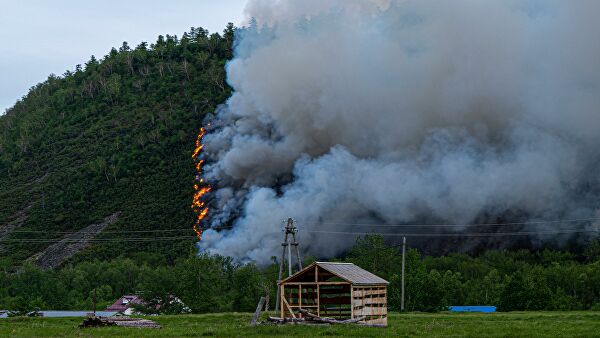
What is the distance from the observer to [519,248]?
5369 inches

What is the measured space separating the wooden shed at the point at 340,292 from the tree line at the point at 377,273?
15855 mm

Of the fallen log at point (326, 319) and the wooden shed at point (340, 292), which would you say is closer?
the fallen log at point (326, 319)

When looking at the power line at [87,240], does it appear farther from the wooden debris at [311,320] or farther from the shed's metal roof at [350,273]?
the wooden debris at [311,320]

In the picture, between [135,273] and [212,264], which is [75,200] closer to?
[135,273]

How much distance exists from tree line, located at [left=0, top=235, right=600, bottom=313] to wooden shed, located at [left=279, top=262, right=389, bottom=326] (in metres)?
15.9

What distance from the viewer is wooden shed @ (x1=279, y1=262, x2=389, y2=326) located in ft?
192

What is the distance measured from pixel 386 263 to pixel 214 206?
110 ft

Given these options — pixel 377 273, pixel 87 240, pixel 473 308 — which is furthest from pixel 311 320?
pixel 87 240

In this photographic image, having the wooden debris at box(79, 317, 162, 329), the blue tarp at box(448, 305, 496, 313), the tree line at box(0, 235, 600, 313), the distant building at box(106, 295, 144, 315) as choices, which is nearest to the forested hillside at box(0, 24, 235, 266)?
the tree line at box(0, 235, 600, 313)

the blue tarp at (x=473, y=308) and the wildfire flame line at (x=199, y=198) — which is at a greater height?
the wildfire flame line at (x=199, y=198)

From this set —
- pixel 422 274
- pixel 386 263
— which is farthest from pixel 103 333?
pixel 386 263

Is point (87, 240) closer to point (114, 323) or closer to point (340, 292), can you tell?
point (114, 323)

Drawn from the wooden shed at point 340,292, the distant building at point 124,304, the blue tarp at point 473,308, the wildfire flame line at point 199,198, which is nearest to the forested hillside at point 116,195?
the wildfire flame line at point 199,198

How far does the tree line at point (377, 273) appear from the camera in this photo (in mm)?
94125
